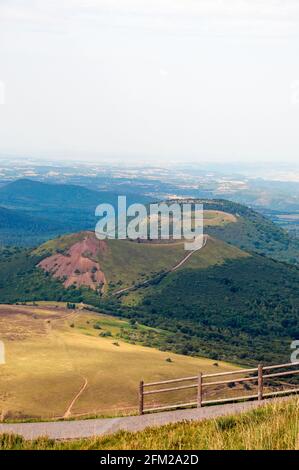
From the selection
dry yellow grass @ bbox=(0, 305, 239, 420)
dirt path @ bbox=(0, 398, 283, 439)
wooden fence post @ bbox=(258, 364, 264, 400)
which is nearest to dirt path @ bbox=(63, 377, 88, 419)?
dry yellow grass @ bbox=(0, 305, 239, 420)

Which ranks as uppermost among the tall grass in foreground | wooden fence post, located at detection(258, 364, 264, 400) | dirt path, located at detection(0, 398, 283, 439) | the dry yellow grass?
the tall grass in foreground

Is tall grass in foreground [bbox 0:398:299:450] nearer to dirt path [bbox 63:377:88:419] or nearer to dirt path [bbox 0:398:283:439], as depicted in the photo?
dirt path [bbox 0:398:283:439]

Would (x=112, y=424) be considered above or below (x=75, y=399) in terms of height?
above

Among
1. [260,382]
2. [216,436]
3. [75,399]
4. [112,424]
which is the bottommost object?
[75,399]

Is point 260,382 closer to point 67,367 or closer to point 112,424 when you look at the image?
point 112,424

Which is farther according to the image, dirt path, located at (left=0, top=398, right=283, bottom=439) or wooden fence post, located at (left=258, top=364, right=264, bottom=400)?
wooden fence post, located at (left=258, top=364, right=264, bottom=400)

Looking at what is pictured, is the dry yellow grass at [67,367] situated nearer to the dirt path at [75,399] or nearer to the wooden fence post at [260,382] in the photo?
the dirt path at [75,399]

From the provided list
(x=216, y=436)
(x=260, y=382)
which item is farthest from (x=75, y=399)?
(x=216, y=436)
